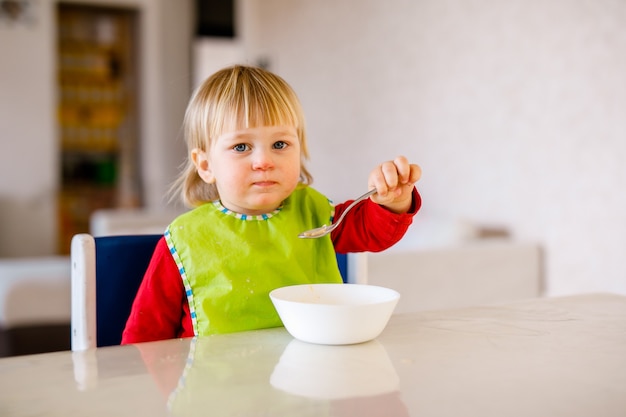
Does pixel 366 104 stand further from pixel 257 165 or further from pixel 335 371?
pixel 335 371

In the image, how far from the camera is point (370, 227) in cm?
111

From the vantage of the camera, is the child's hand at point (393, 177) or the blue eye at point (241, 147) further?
the blue eye at point (241, 147)

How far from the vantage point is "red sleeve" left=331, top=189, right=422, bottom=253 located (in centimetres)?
105

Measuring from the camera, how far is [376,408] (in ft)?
1.90

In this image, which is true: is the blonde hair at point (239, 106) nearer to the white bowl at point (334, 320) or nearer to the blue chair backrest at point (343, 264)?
the blue chair backrest at point (343, 264)

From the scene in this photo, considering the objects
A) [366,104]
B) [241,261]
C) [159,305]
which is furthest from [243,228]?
[366,104]

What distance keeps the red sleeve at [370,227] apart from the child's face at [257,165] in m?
0.12

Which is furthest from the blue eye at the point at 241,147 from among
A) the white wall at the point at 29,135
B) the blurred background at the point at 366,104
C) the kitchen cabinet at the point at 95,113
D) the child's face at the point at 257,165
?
the kitchen cabinet at the point at 95,113

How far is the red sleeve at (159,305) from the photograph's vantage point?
1019 mm

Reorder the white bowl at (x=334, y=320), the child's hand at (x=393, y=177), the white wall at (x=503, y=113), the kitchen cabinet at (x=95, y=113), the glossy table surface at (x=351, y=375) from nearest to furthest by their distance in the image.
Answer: the glossy table surface at (x=351, y=375) → the white bowl at (x=334, y=320) → the child's hand at (x=393, y=177) → the white wall at (x=503, y=113) → the kitchen cabinet at (x=95, y=113)

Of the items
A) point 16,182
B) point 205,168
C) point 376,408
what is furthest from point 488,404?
point 16,182

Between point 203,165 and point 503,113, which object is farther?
point 503,113

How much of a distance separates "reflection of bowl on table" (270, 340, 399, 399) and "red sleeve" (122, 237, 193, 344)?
0.93 ft

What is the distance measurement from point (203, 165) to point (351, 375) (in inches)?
22.4
